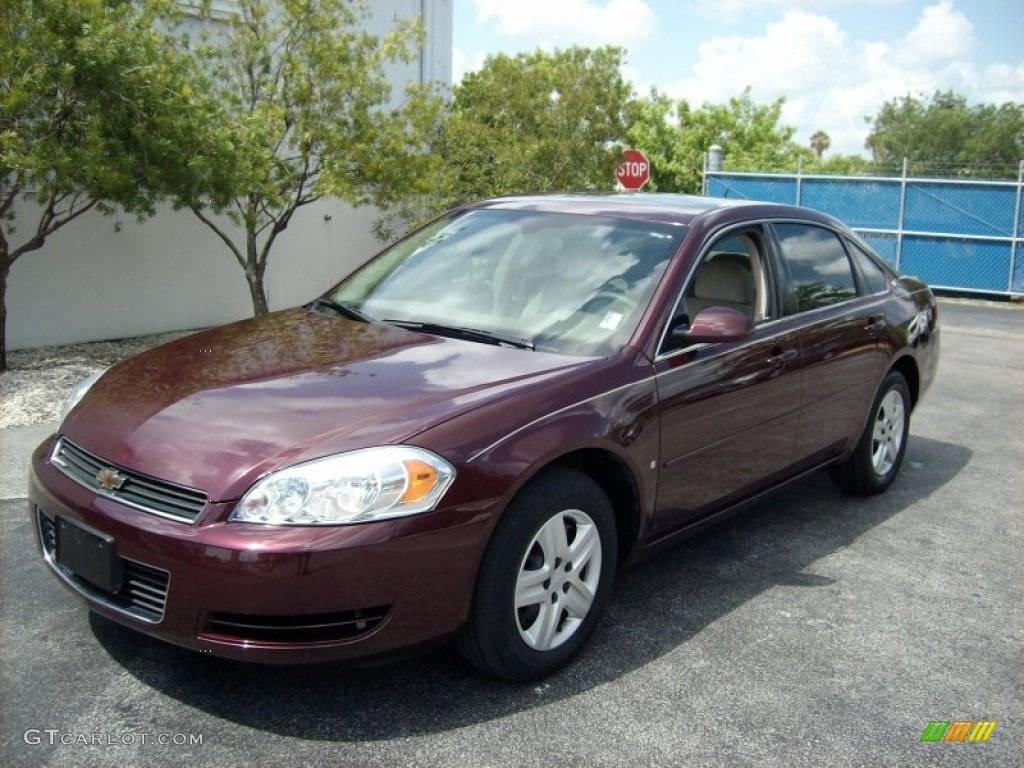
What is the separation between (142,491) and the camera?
9.77 feet

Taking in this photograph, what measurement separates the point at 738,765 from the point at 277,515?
5.06ft

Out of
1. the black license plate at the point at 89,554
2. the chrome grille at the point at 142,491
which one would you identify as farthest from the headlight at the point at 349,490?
the black license plate at the point at 89,554

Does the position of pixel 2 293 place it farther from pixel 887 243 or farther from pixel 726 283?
pixel 887 243

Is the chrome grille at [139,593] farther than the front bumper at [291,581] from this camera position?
Yes

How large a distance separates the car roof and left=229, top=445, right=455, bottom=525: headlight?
193cm

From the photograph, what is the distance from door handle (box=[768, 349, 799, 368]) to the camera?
4.38 meters

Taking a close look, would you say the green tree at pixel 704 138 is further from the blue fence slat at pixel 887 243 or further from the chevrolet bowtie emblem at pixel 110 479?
the chevrolet bowtie emblem at pixel 110 479

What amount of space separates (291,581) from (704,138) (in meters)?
26.1

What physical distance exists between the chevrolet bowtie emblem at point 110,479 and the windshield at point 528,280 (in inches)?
54.0

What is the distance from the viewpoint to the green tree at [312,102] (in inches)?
372

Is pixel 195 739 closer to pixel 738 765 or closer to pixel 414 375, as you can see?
pixel 414 375

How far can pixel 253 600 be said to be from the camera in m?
2.75

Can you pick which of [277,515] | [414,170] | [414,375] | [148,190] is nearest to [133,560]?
[277,515]

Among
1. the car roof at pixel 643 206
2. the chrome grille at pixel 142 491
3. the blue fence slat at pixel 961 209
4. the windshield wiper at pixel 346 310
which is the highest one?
the blue fence slat at pixel 961 209
